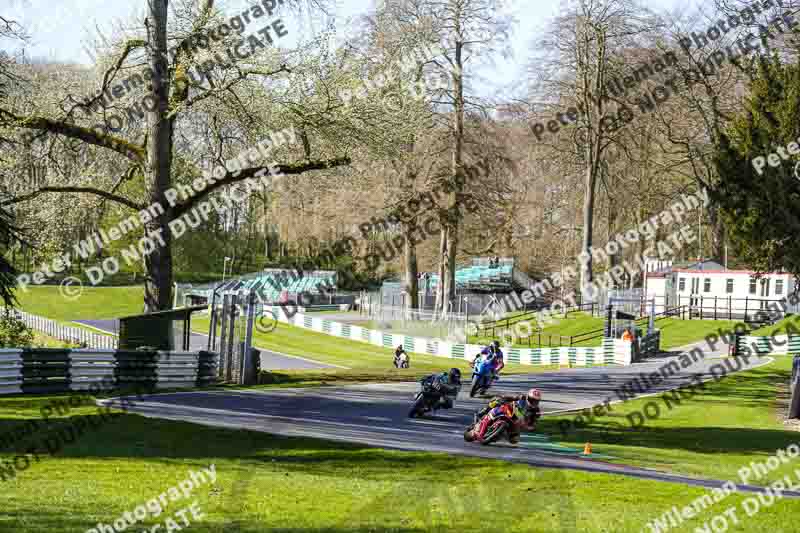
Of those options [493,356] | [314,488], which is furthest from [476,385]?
[314,488]

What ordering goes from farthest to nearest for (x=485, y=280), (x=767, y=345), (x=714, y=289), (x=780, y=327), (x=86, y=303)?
(x=485, y=280) → (x=86, y=303) → (x=714, y=289) → (x=780, y=327) → (x=767, y=345)

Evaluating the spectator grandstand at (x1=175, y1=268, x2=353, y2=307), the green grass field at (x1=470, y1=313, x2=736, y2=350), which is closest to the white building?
the green grass field at (x1=470, y1=313, x2=736, y2=350)

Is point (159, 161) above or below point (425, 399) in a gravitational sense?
above

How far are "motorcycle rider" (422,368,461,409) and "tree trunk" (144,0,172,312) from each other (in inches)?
367

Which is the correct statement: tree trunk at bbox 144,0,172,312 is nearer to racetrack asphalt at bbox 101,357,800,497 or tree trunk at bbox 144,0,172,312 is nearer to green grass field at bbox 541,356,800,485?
racetrack asphalt at bbox 101,357,800,497

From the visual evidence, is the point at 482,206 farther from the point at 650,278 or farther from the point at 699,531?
the point at 699,531

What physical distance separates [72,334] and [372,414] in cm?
2297

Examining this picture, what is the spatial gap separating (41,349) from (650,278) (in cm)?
4465

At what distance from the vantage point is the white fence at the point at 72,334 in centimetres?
3489

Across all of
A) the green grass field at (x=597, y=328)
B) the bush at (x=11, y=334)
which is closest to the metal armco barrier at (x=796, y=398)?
the green grass field at (x=597, y=328)

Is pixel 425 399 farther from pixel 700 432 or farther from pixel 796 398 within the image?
pixel 796 398

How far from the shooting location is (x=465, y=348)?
45.6 metres

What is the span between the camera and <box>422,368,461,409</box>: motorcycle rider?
65.0 ft

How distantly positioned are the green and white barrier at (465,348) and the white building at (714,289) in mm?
10211
